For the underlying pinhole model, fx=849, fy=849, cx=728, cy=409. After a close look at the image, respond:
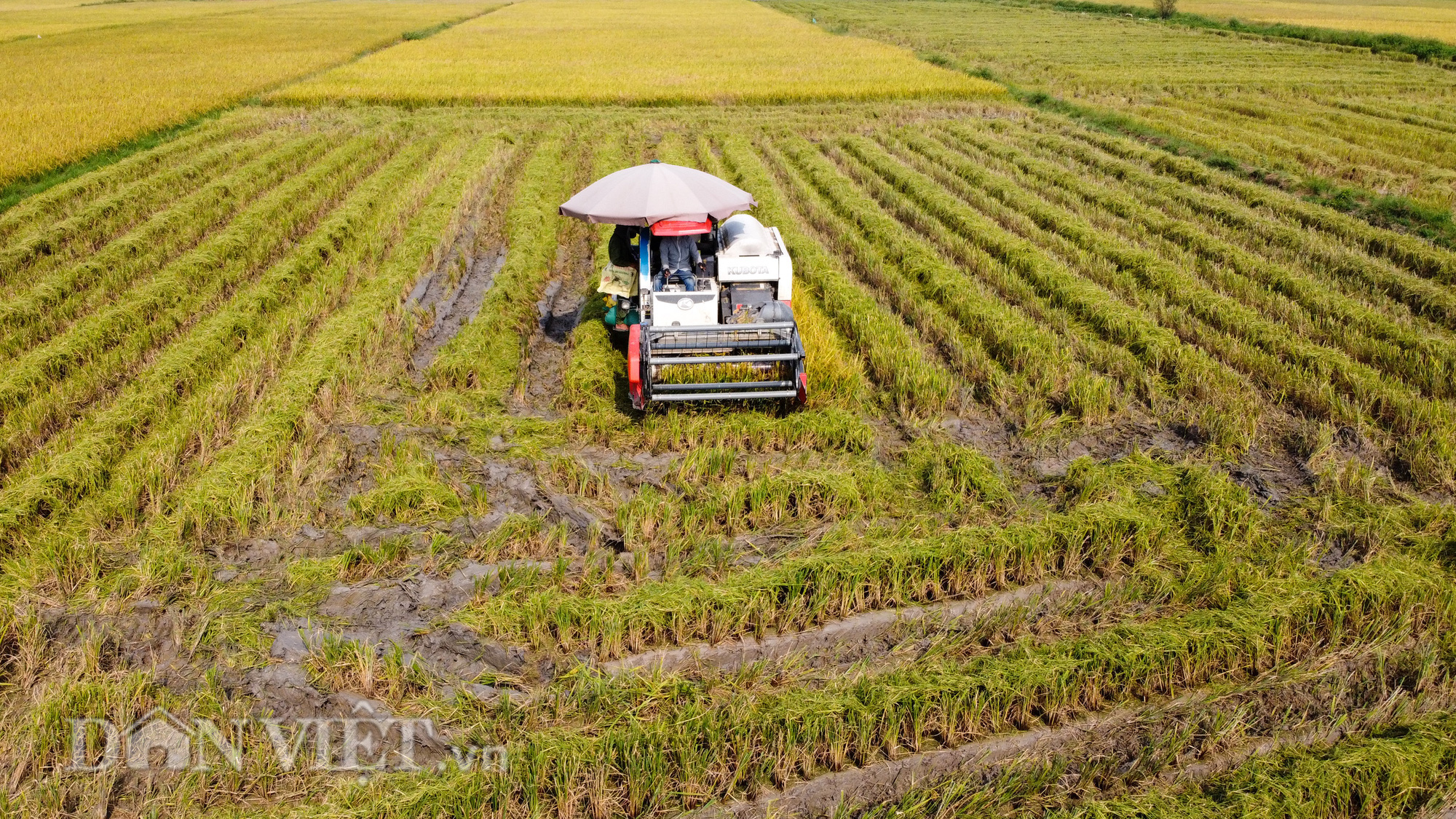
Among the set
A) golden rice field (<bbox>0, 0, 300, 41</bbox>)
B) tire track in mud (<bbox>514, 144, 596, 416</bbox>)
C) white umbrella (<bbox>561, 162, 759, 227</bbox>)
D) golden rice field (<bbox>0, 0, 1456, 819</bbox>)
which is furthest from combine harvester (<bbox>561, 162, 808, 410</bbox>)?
golden rice field (<bbox>0, 0, 300, 41</bbox>)

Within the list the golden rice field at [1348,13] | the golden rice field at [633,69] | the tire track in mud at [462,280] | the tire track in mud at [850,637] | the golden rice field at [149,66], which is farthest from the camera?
the golden rice field at [1348,13]

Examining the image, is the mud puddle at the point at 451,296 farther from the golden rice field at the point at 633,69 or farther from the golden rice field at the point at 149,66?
the golden rice field at the point at 633,69

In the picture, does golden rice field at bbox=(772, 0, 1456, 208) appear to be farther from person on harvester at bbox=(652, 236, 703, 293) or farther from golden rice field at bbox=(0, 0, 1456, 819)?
person on harvester at bbox=(652, 236, 703, 293)

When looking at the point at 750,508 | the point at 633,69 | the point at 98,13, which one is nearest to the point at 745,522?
the point at 750,508

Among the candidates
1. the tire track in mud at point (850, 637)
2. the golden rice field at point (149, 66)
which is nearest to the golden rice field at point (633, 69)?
the golden rice field at point (149, 66)

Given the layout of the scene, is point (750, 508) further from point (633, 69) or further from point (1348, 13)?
point (1348, 13)

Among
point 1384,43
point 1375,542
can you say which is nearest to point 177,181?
point 1375,542
